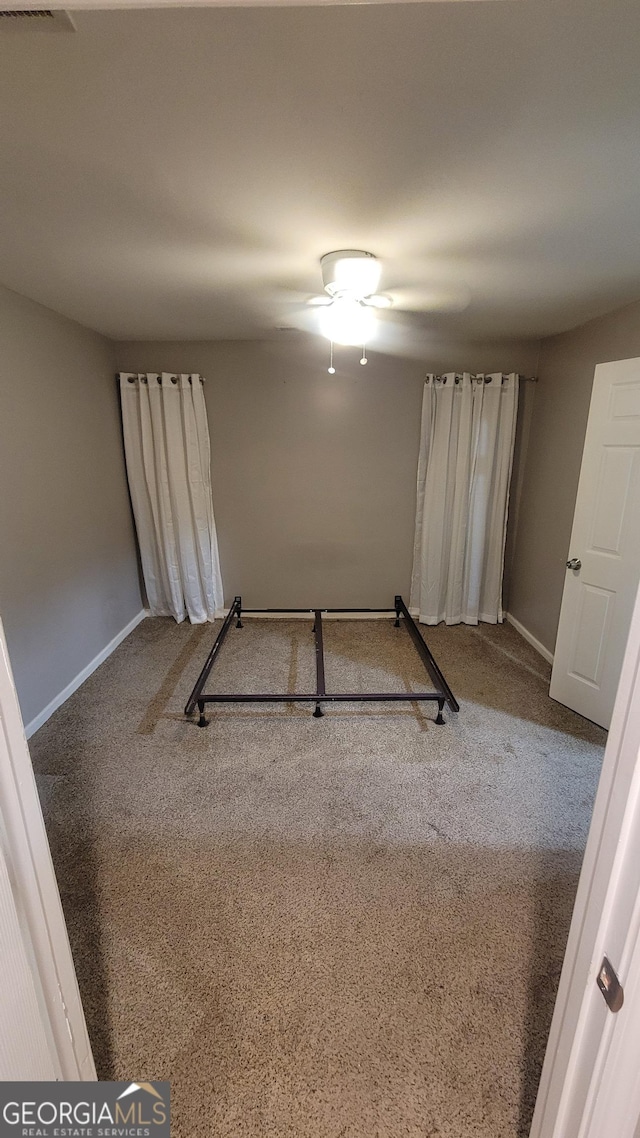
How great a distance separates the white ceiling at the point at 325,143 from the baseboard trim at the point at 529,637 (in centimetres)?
234

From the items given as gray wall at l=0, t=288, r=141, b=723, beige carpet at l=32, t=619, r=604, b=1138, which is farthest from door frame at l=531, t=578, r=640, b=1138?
gray wall at l=0, t=288, r=141, b=723

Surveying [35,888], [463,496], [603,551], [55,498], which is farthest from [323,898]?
[463,496]

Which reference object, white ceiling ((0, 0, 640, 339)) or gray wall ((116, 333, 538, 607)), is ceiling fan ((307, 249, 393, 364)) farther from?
gray wall ((116, 333, 538, 607))

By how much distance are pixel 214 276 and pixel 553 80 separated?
154cm

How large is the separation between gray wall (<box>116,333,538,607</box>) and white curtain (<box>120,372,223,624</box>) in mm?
137

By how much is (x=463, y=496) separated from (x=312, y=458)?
1.26m

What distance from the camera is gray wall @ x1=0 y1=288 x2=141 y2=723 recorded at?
2.47 meters

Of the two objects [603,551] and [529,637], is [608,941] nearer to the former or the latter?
[603,551]

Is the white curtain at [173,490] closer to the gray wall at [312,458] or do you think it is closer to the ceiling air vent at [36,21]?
the gray wall at [312,458]

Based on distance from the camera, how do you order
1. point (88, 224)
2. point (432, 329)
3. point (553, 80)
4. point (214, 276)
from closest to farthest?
point (553, 80) < point (88, 224) < point (214, 276) < point (432, 329)

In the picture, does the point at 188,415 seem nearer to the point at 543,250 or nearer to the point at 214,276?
the point at 214,276

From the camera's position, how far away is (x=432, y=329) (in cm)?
315

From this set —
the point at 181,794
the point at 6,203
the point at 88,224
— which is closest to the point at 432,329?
the point at 88,224

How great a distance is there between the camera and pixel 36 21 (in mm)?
842
